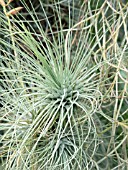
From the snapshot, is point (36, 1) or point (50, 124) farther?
point (36, 1)

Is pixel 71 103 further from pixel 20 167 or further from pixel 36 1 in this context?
pixel 36 1

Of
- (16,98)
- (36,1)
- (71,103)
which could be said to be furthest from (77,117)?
(36,1)

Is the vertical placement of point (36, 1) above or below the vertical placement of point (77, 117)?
above

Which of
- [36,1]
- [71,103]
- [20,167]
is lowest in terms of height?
[20,167]

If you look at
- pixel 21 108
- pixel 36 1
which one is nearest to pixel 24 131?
pixel 21 108

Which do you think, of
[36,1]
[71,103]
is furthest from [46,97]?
[36,1]

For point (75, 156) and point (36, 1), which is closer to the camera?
point (75, 156)

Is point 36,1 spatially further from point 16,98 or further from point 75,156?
point 75,156

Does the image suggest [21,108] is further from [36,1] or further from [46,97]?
[36,1]

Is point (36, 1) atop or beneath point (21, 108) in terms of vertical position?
atop
